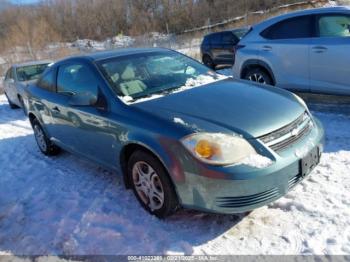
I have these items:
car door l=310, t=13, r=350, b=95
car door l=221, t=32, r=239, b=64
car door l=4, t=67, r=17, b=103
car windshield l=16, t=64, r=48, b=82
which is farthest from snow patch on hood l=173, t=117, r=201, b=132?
car door l=221, t=32, r=239, b=64

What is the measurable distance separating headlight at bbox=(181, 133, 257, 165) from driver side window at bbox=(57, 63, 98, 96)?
146cm

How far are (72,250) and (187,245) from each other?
3.37 ft

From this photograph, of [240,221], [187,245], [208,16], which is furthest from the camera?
[208,16]

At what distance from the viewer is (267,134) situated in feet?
9.83

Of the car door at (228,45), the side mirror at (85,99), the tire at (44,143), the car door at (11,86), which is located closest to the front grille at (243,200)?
the side mirror at (85,99)

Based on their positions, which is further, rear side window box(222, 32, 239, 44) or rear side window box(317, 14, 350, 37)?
rear side window box(222, 32, 239, 44)

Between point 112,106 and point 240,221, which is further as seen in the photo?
point 112,106

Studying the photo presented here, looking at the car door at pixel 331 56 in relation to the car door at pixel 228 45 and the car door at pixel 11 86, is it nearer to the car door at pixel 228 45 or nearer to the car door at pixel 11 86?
the car door at pixel 228 45

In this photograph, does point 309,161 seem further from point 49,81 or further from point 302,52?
point 49,81

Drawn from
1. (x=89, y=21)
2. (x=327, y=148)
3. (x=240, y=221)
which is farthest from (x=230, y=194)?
(x=89, y=21)

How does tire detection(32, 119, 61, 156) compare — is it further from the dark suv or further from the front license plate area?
the dark suv

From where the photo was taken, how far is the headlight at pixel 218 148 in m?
A: 2.83

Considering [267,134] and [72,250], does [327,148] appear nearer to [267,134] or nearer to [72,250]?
[267,134]

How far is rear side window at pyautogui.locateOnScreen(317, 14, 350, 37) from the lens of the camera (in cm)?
554
